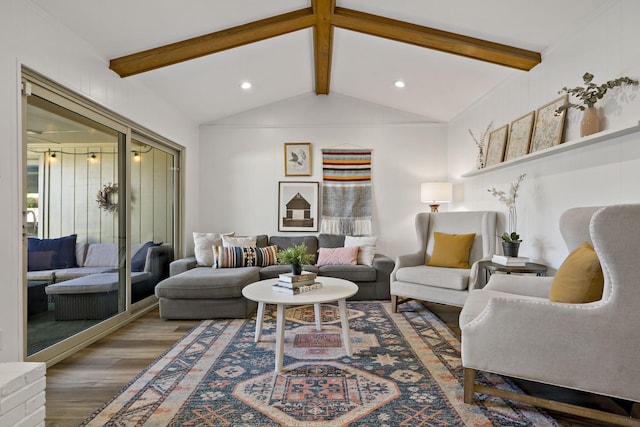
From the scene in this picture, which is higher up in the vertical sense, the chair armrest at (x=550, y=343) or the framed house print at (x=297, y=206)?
the framed house print at (x=297, y=206)

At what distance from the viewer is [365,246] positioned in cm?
468

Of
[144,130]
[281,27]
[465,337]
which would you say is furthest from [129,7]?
[465,337]

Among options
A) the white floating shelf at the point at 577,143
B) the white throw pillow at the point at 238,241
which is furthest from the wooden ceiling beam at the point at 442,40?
the white throw pillow at the point at 238,241

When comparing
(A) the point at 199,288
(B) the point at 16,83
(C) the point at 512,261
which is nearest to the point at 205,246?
(A) the point at 199,288

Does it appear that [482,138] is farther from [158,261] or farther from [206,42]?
[158,261]

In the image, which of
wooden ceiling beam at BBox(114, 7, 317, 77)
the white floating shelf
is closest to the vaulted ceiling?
wooden ceiling beam at BBox(114, 7, 317, 77)

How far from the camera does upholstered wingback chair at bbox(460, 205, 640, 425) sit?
5.08 ft

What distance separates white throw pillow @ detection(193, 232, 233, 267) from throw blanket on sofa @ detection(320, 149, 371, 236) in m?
1.47

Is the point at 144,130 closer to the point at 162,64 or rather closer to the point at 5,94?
the point at 162,64

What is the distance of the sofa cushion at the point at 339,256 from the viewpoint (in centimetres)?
454

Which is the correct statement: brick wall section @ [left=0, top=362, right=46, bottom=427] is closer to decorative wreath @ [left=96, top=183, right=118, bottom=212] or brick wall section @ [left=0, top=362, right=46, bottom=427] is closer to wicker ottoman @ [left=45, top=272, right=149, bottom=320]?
wicker ottoman @ [left=45, top=272, right=149, bottom=320]

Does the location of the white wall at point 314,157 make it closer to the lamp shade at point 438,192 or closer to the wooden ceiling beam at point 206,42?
the lamp shade at point 438,192

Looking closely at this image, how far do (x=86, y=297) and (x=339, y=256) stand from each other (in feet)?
8.81

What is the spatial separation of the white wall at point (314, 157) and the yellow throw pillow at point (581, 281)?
10.7 ft
